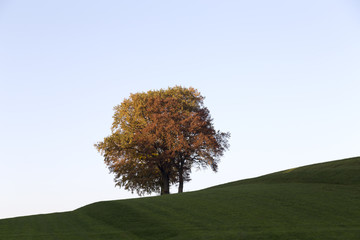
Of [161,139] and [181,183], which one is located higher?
[161,139]

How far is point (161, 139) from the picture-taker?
174 feet

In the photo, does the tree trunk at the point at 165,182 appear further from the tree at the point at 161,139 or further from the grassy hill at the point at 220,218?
the grassy hill at the point at 220,218

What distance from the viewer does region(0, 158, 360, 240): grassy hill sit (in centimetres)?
2083

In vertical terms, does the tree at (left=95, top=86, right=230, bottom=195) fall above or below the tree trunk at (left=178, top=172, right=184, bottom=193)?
above

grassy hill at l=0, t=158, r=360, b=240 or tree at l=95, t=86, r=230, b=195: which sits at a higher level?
tree at l=95, t=86, r=230, b=195

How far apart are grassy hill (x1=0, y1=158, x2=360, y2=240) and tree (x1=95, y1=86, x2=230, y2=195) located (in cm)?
1758

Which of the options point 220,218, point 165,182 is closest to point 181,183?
point 165,182

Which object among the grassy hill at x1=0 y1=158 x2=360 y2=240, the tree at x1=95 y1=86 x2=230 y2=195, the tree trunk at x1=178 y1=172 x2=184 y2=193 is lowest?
the grassy hill at x1=0 y1=158 x2=360 y2=240

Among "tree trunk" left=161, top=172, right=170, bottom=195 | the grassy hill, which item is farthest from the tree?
the grassy hill

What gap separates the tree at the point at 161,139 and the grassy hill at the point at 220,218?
1758 cm

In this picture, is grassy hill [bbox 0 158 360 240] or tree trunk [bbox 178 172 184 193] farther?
tree trunk [bbox 178 172 184 193]

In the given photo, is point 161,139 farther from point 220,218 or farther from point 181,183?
point 220,218

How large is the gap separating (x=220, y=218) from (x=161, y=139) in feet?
95.8

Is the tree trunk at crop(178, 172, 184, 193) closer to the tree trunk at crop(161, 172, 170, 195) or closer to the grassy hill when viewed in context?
the tree trunk at crop(161, 172, 170, 195)
